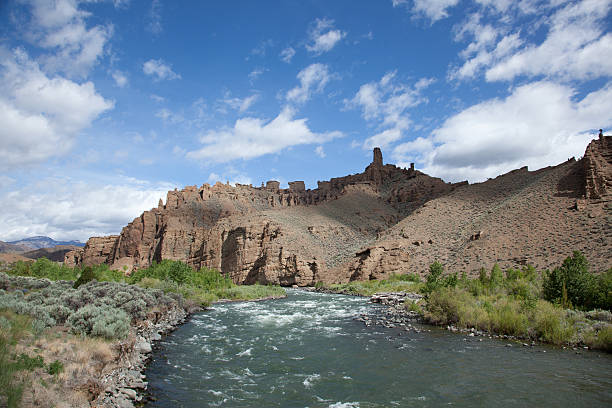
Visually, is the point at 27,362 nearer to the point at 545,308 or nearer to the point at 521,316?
the point at 521,316

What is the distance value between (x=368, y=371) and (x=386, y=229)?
6714cm

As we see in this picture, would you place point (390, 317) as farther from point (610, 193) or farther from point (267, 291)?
point (610, 193)

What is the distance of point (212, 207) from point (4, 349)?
104 meters

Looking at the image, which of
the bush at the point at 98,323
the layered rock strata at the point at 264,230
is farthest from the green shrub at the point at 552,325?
the layered rock strata at the point at 264,230

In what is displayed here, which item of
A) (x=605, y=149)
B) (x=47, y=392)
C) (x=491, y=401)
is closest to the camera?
(x=47, y=392)

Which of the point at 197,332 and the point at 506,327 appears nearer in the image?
the point at 506,327

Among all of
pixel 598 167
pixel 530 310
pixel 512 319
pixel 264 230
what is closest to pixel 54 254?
pixel 264 230

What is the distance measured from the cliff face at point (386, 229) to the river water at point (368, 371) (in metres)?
21.7

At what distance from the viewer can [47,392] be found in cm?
779

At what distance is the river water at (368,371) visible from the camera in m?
10.9

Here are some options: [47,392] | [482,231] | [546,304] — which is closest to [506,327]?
[546,304]

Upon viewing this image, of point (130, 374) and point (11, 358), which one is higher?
point (11, 358)

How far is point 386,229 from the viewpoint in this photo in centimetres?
7888

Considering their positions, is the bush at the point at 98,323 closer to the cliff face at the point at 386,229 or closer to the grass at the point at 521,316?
the grass at the point at 521,316
